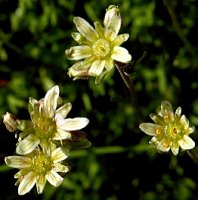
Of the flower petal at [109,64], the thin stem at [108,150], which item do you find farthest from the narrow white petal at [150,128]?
the thin stem at [108,150]

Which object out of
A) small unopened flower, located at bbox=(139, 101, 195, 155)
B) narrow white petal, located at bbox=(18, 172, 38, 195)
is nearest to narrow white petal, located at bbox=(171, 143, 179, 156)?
small unopened flower, located at bbox=(139, 101, 195, 155)

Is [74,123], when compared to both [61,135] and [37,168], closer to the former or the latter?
[61,135]

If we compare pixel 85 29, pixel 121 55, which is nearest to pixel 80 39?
pixel 85 29

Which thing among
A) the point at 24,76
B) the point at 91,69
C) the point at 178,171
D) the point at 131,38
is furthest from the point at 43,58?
the point at 91,69

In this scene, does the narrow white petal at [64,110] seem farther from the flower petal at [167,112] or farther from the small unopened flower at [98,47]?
the flower petal at [167,112]

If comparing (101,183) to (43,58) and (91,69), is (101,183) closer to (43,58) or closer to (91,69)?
(43,58)

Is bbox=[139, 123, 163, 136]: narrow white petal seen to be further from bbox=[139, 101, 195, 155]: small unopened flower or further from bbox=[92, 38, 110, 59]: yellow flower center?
bbox=[92, 38, 110, 59]: yellow flower center
